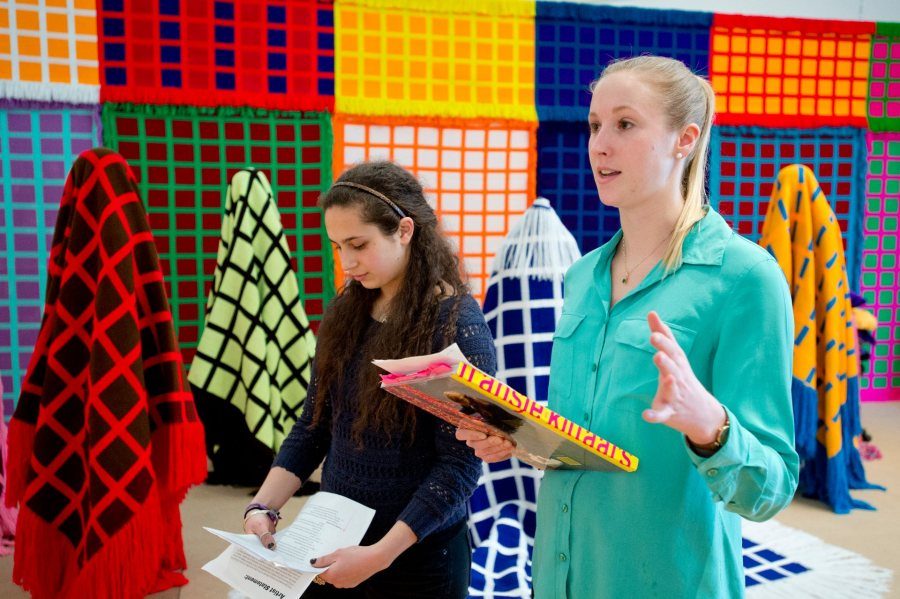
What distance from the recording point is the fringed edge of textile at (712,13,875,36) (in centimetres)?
432

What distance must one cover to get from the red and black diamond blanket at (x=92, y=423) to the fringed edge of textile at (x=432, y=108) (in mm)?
1913

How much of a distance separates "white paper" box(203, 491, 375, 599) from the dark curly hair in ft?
0.46

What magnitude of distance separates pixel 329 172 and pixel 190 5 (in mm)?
1108

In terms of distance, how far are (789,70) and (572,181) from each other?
5.34ft

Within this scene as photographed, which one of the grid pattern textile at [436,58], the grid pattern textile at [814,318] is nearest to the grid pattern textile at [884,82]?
the grid pattern textile at [814,318]

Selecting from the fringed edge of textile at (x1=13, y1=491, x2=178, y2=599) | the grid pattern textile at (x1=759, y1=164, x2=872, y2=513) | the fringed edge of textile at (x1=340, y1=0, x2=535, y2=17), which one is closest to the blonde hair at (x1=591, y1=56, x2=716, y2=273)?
the fringed edge of textile at (x1=13, y1=491, x2=178, y2=599)

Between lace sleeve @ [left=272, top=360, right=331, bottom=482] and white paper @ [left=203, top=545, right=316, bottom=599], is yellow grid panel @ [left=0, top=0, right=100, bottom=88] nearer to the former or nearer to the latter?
lace sleeve @ [left=272, top=360, right=331, bottom=482]

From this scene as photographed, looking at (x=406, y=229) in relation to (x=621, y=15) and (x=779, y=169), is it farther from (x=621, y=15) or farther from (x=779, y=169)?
(x=779, y=169)

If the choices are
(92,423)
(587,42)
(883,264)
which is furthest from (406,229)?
(883,264)

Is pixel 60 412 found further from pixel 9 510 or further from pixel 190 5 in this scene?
pixel 190 5

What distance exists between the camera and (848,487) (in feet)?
10.5

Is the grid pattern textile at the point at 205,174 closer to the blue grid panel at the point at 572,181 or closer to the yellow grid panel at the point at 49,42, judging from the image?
the yellow grid panel at the point at 49,42

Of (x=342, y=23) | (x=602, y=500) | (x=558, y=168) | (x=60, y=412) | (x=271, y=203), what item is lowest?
(x=60, y=412)

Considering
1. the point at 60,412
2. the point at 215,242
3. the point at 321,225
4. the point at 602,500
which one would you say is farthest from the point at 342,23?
the point at 602,500
